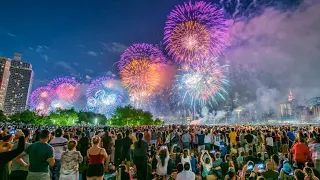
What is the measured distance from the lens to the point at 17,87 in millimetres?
161750

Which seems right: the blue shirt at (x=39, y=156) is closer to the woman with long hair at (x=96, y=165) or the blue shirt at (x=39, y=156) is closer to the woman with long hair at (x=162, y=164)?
the woman with long hair at (x=96, y=165)

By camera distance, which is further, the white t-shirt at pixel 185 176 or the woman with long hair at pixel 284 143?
the woman with long hair at pixel 284 143

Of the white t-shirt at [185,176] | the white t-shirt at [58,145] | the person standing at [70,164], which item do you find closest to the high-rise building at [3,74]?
the white t-shirt at [58,145]

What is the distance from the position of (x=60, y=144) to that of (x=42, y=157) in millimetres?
3069

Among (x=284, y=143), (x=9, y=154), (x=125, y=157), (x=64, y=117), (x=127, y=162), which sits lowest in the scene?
(x=127, y=162)

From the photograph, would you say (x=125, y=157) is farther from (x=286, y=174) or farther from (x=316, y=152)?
(x=316, y=152)

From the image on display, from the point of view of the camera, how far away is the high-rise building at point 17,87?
157 m

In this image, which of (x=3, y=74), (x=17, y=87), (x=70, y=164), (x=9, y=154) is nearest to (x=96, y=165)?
(x=70, y=164)

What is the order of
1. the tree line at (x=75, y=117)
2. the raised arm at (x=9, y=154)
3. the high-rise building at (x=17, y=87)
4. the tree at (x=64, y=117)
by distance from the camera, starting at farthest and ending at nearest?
1. the high-rise building at (x=17, y=87)
2. the tree at (x=64, y=117)
3. the tree line at (x=75, y=117)
4. the raised arm at (x=9, y=154)

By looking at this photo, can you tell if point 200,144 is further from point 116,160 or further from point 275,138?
point 116,160

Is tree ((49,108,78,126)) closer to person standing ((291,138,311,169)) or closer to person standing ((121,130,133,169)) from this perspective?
person standing ((121,130,133,169))

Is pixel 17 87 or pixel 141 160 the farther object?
pixel 17 87

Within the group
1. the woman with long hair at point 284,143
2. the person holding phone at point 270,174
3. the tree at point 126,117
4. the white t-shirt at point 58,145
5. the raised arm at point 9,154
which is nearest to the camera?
the raised arm at point 9,154

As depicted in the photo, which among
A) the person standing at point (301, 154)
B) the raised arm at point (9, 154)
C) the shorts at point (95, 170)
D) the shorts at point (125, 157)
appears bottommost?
the shorts at point (125, 157)
